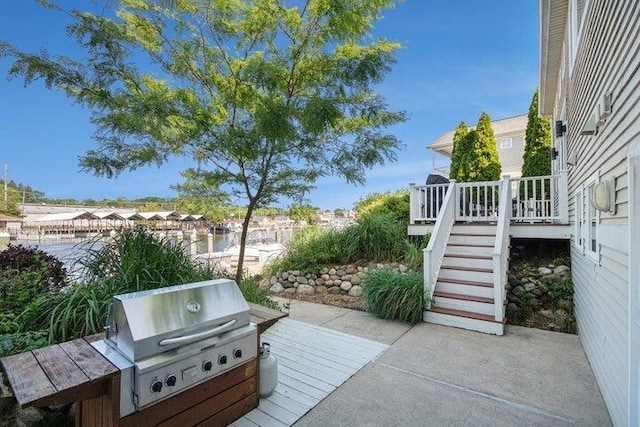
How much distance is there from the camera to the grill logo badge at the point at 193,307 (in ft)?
6.73


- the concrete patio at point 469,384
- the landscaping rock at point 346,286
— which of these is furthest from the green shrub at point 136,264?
the landscaping rock at point 346,286

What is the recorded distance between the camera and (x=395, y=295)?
498 centimetres

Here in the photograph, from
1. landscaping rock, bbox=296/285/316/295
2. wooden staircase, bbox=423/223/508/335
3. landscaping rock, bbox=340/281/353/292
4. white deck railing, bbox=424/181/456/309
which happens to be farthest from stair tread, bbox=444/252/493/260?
landscaping rock, bbox=296/285/316/295

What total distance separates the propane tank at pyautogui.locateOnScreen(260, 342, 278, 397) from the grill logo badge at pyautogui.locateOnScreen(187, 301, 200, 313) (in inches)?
35.9

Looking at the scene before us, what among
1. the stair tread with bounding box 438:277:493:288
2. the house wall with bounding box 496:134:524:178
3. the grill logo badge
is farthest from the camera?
the house wall with bounding box 496:134:524:178

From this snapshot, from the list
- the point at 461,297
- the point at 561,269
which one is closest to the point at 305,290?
the point at 461,297

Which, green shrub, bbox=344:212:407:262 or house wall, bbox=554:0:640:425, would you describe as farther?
green shrub, bbox=344:212:407:262

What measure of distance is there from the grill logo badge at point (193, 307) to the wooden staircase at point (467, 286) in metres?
3.83

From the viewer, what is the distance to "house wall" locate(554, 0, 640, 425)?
220cm

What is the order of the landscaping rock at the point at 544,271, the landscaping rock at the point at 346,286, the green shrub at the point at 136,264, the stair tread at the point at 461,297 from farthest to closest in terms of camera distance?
the landscaping rock at the point at 346,286, the landscaping rock at the point at 544,271, the stair tread at the point at 461,297, the green shrub at the point at 136,264

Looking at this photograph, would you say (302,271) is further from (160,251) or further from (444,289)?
(160,251)

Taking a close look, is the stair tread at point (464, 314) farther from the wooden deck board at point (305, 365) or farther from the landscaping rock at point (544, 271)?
the landscaping rock at point (544, 271)

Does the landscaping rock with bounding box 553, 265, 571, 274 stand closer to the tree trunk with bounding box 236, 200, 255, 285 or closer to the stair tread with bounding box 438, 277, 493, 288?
the stair tread with bounding box 438, 277, 493, 288

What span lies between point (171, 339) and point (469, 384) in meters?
2.69
